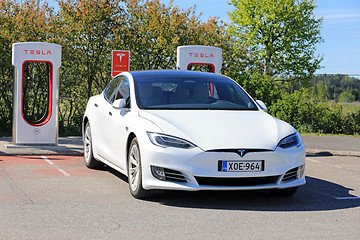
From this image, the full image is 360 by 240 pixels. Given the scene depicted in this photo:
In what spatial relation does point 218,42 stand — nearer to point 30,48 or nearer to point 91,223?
point 30,48

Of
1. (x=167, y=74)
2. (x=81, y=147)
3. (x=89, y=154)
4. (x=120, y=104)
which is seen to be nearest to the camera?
(x=120, y=104)

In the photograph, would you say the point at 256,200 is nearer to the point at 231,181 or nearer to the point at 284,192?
the point at 284,192

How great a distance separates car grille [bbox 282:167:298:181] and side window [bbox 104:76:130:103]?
2.38m

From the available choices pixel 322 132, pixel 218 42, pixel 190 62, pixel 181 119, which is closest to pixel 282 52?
pixel 218 42

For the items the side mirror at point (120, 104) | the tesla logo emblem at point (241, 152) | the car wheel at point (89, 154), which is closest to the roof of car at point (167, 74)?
the side mirror at point (120, 104)

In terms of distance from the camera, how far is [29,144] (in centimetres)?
1173

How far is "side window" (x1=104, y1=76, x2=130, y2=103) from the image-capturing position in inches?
315

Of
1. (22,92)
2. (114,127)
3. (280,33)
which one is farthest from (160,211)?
(280,33)

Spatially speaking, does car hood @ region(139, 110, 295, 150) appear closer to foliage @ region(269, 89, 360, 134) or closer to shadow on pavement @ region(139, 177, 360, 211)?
shadow on pavement @ region(139, 177, 360, 211)

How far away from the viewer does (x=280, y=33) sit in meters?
45.9

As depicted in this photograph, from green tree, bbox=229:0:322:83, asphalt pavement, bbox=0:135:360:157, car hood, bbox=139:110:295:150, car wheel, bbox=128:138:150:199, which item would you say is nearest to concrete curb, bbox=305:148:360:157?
asphalt pavement, bbox=0:135:360:157

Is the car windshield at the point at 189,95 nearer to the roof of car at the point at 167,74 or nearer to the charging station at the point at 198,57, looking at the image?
the roof of car at the point at 167,74

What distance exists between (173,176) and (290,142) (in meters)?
1.44

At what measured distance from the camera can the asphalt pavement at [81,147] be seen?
1108 centimetres
